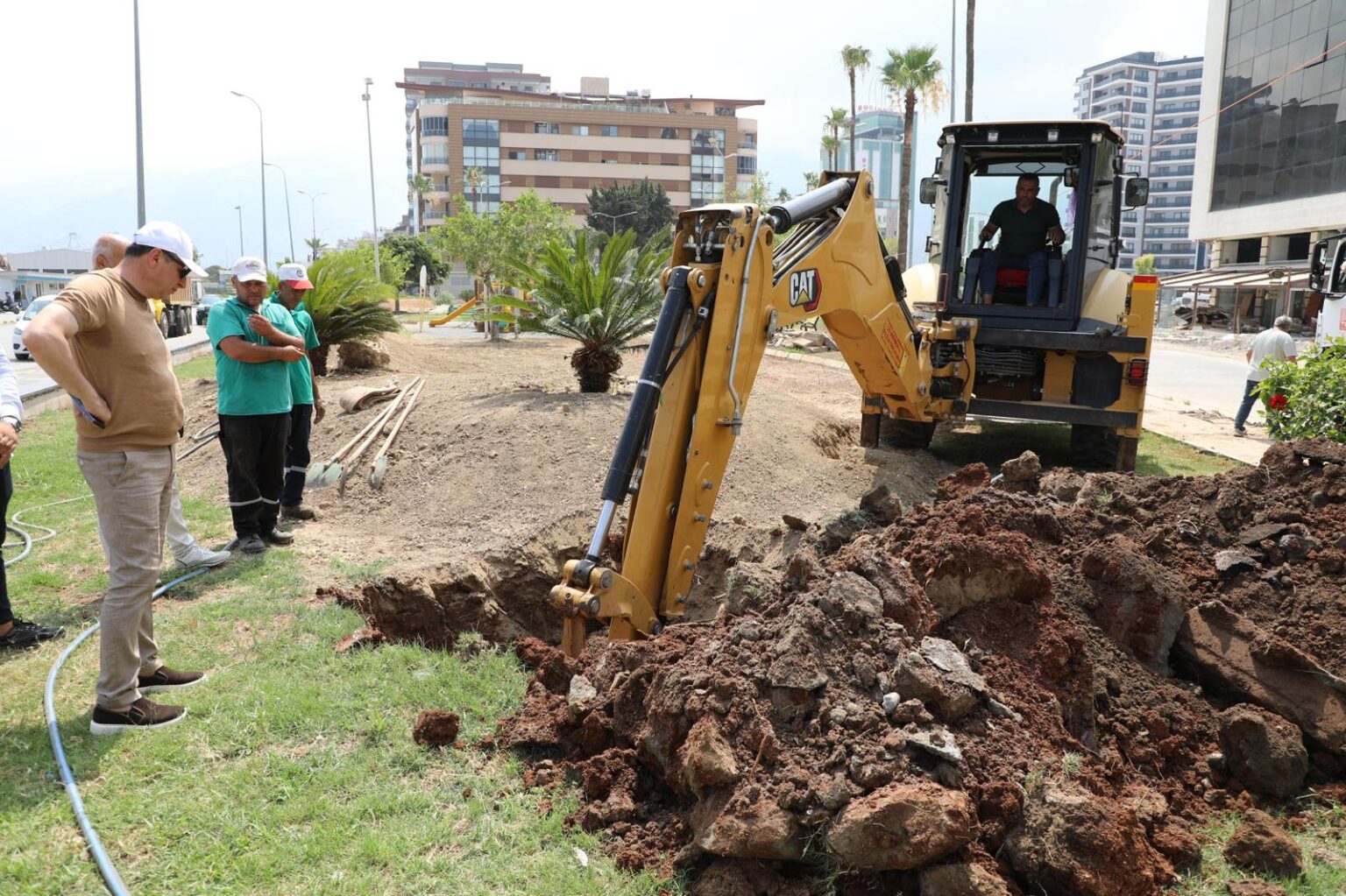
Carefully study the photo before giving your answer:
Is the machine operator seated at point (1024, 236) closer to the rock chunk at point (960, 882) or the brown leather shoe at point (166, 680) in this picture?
the rock chunk at point (960, 882)

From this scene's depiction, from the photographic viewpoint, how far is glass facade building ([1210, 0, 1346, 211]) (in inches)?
1585

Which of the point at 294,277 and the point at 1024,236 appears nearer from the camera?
the point at 294,277

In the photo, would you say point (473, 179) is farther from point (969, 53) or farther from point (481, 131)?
point (969, 53)

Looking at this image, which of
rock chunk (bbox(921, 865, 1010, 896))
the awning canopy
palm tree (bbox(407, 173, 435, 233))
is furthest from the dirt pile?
palm tree (bbox(407, 173, 435, 233))

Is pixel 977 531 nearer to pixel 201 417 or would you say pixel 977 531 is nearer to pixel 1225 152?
pixel 201 417

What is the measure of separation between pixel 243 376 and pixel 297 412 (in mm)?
963

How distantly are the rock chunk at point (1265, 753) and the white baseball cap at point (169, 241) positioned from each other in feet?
15.4

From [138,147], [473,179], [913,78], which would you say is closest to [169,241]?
[138,147]

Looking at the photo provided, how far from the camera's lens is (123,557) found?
396cm

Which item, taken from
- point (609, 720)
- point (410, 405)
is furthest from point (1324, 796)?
point (410, 405)

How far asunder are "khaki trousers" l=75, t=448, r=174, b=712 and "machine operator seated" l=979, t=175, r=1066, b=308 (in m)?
7.22

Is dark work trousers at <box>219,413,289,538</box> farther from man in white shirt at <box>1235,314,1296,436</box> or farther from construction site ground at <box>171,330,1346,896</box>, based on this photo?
man in white shirt at <box>1235,314,1296,436</box>

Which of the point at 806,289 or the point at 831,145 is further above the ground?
the point at 831,145

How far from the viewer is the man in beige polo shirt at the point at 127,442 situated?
389cm
